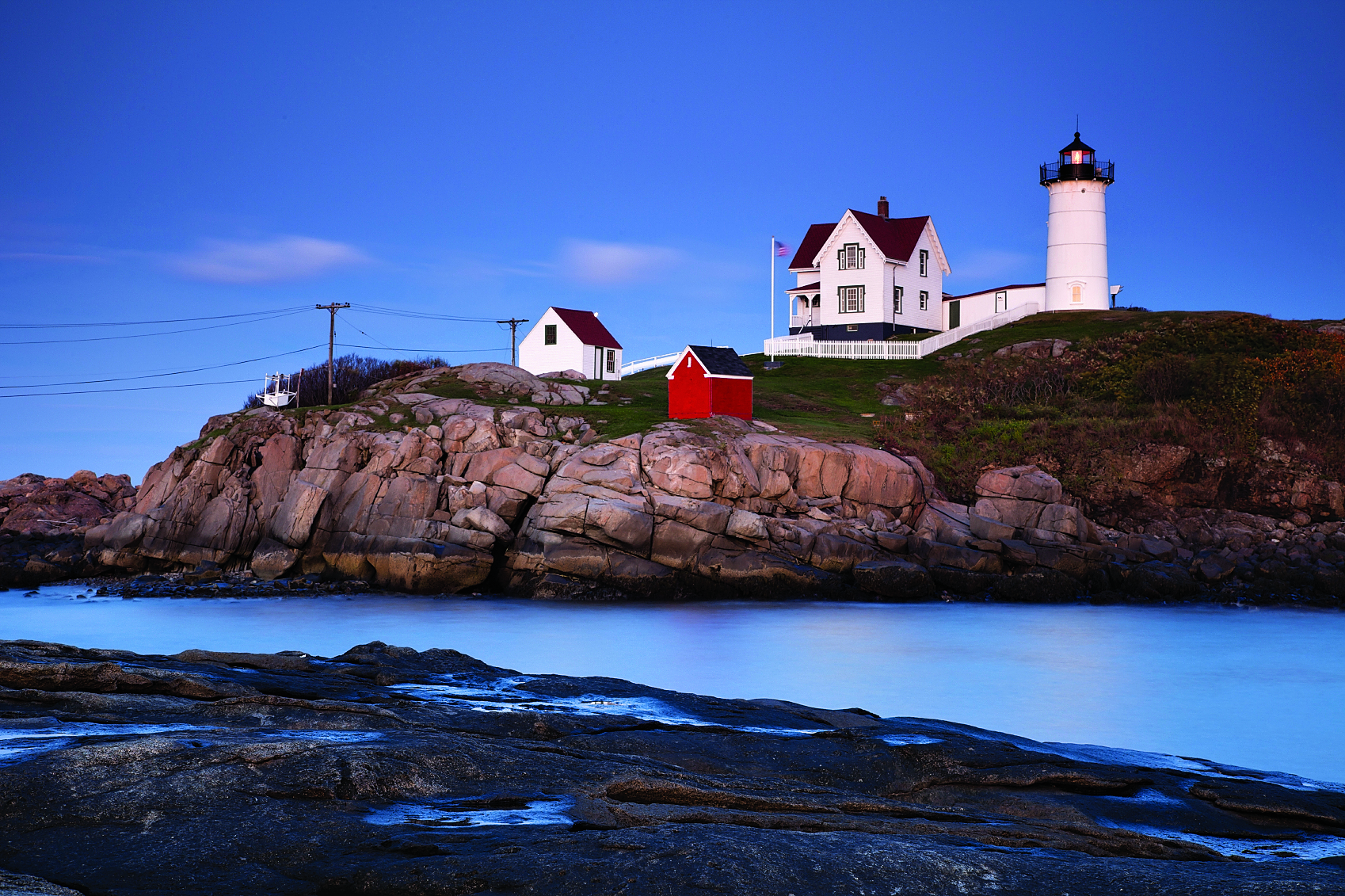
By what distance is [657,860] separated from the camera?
4.84 m

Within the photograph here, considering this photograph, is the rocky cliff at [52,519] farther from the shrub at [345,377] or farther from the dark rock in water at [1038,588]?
the dark rock in water at [1038,588]

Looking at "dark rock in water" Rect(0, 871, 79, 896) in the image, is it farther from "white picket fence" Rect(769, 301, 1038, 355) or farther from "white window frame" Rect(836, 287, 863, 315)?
"white window frame" Rect(836, 287, 863, 315)

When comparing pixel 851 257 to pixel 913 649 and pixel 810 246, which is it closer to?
pixel 810 246

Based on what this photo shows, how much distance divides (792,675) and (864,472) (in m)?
13.8

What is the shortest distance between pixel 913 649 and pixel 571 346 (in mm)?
33639

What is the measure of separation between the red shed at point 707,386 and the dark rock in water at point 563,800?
2510cm

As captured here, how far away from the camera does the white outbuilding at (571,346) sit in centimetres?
5122

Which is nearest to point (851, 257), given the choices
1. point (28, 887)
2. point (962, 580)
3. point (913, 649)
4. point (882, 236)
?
point (882, 236)

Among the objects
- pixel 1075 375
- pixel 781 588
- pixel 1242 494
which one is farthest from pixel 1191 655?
pixel 1075 375

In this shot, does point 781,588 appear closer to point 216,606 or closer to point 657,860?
point 216,606

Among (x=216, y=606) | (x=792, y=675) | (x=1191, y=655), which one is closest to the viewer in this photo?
(x=792, y=675)

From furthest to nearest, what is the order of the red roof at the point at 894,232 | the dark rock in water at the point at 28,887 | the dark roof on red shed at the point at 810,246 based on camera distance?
1. the dark roof on red shed at the point at 810,246
2. the red roof at the point at 894,232
3. the dark rock in water at the point at 28,887

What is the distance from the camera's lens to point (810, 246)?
57.9 m

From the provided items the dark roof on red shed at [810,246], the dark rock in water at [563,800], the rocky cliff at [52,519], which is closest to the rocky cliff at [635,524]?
the rocky cliff at [52,519]
